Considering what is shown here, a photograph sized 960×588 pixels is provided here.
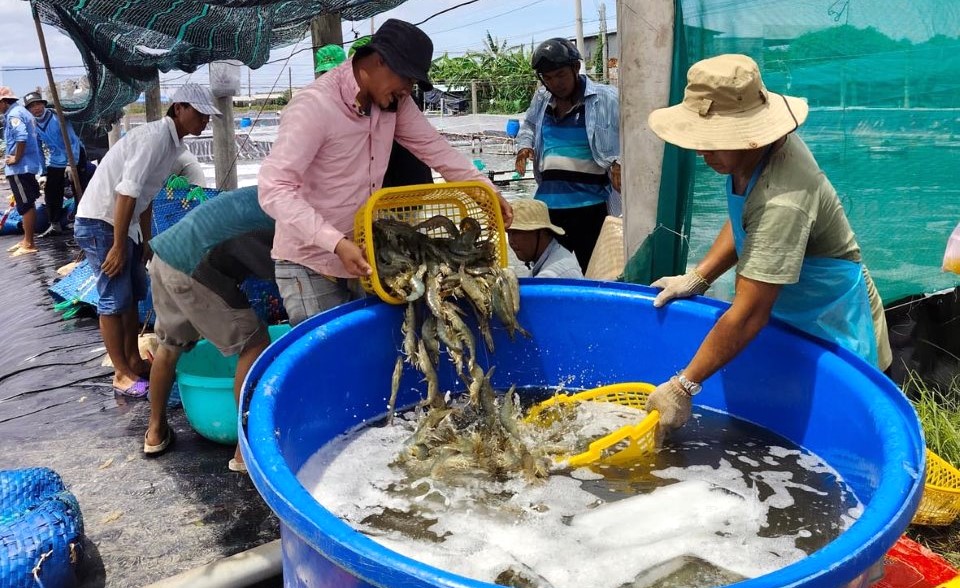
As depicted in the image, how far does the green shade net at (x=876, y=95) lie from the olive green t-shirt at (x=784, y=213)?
51.2 inches

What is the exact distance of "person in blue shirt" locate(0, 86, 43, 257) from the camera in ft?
29.4

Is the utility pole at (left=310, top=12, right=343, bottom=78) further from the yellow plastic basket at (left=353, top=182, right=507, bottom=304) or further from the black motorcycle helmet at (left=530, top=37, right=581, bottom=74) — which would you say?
the yellow plastic basket at (left=353, top=182, right=507, bottom=304)

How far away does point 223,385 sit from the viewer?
3.51 m

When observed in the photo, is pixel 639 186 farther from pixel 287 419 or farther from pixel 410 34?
pixel 287 419

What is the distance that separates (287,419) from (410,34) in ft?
4.52

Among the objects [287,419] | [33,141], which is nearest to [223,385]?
[287,419]

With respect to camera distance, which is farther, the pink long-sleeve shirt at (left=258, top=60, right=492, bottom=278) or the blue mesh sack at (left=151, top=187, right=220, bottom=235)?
the blue mesh sack at (left=151, top=187, right=220, bottom=235)

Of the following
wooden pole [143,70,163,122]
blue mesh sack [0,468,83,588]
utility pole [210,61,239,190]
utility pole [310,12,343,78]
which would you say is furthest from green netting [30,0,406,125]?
blue mesh sack [0,468,83,588]

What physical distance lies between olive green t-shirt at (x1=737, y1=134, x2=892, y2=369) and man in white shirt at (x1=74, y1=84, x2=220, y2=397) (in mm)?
3314

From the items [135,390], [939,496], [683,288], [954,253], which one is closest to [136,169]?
[135,390]

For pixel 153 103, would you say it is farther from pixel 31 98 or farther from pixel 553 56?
pixel 553 56

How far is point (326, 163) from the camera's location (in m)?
2.73

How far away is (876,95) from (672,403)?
1.85 m

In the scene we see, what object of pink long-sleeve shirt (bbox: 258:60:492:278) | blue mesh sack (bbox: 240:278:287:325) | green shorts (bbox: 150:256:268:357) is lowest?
blue mesh sack (bbox: 240:278:287:325)
